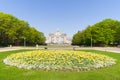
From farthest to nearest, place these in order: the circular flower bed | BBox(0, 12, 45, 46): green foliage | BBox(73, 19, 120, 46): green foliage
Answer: BBox(73, 19, 120, 46): green foliage → BBox(0, 12, 45, 46): green foliage → the circular flower bed

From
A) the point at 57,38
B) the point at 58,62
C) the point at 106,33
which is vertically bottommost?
the point at 58,62

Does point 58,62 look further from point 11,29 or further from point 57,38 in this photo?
point 57,38

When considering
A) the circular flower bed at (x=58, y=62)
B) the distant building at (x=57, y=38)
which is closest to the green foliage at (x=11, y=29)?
the circular flower bed at (x=58, y=62)

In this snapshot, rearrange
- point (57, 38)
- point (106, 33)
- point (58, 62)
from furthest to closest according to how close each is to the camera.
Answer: point (57, 38) < point (106, 33) < point (58, 62)

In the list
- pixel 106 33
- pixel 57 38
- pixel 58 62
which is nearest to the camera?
pixel 58 62

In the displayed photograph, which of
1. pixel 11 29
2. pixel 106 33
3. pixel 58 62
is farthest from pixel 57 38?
pixel 58 62

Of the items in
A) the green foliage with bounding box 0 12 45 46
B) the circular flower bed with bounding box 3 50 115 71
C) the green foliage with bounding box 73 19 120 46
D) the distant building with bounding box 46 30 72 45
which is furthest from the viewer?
the distant building with bounding box 46 30 72 45

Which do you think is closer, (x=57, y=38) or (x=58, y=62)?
(x=58, y=62)

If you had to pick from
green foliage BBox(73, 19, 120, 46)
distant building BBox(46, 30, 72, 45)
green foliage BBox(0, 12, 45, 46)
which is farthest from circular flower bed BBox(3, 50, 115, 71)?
distant building BBox(46, 30, 72, 45)

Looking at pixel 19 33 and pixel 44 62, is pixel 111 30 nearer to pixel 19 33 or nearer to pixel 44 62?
pixel 19 33

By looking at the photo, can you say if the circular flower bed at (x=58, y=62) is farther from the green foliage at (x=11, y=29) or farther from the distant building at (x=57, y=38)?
the distant building at (x=57, y=38)

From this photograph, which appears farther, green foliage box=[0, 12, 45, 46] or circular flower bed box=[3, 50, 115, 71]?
green foliage box=[0, 12, 45, 46]

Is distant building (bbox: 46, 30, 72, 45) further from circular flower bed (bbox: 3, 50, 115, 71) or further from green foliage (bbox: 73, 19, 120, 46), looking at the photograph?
circular flower bed (bbox: 3, 50, 115, 71)

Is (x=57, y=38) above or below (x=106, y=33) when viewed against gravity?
above
